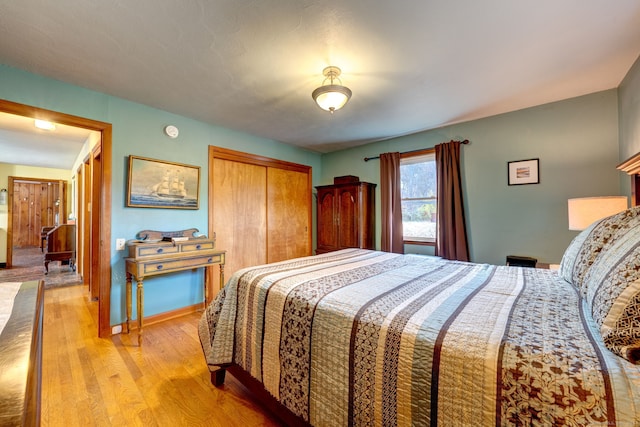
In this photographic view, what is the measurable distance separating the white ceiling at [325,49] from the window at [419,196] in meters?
1.00

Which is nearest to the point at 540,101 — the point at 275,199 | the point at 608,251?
the point at 608,251

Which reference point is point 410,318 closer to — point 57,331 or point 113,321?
point 113,321

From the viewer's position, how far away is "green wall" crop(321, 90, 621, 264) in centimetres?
255

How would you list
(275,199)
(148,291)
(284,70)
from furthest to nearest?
(275,199), (148,291), (284,70)

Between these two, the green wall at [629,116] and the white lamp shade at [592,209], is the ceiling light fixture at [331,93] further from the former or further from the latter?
the green wall at [629,116]

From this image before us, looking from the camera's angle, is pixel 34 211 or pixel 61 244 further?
pixel 34 211

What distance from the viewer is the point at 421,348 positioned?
0.88 metres

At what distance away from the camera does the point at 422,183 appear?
3.78 m

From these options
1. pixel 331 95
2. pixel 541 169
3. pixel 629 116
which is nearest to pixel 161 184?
pixel 331 95

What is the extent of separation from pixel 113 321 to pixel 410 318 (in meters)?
3.03

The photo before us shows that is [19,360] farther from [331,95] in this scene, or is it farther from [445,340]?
[331,95]

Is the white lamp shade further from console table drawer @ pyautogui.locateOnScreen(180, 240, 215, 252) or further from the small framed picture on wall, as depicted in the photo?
console table drawer @ pyautogui.locateOnScreen(180, 240, 215, 252)

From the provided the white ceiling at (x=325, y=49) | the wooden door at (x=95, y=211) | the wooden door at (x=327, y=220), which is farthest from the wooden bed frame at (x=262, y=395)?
the wooden door at (x=327, y=220)

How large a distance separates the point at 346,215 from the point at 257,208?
141 cm
